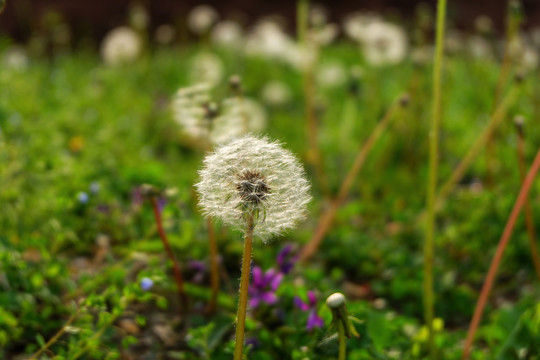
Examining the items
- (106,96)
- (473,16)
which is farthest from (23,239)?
(473,16)

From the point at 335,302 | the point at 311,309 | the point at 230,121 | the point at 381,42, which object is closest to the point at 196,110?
the point at 230,121

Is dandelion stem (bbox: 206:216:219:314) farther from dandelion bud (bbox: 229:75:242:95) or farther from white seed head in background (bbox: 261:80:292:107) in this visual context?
white seed head in background (bbox: 261:80:292:107)

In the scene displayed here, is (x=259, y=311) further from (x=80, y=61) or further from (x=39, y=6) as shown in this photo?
(x=39, y=6)

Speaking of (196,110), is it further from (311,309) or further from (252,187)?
(252,187)

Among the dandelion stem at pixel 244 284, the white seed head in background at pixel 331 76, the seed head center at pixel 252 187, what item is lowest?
the dandelion stem at pixel 244 284

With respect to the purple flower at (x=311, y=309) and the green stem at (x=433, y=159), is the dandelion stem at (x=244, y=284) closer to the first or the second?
the purple flower at (x=311, y=309)

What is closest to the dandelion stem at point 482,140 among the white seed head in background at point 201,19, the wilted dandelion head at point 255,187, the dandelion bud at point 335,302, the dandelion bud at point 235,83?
the dandelion bud at point 235,83
